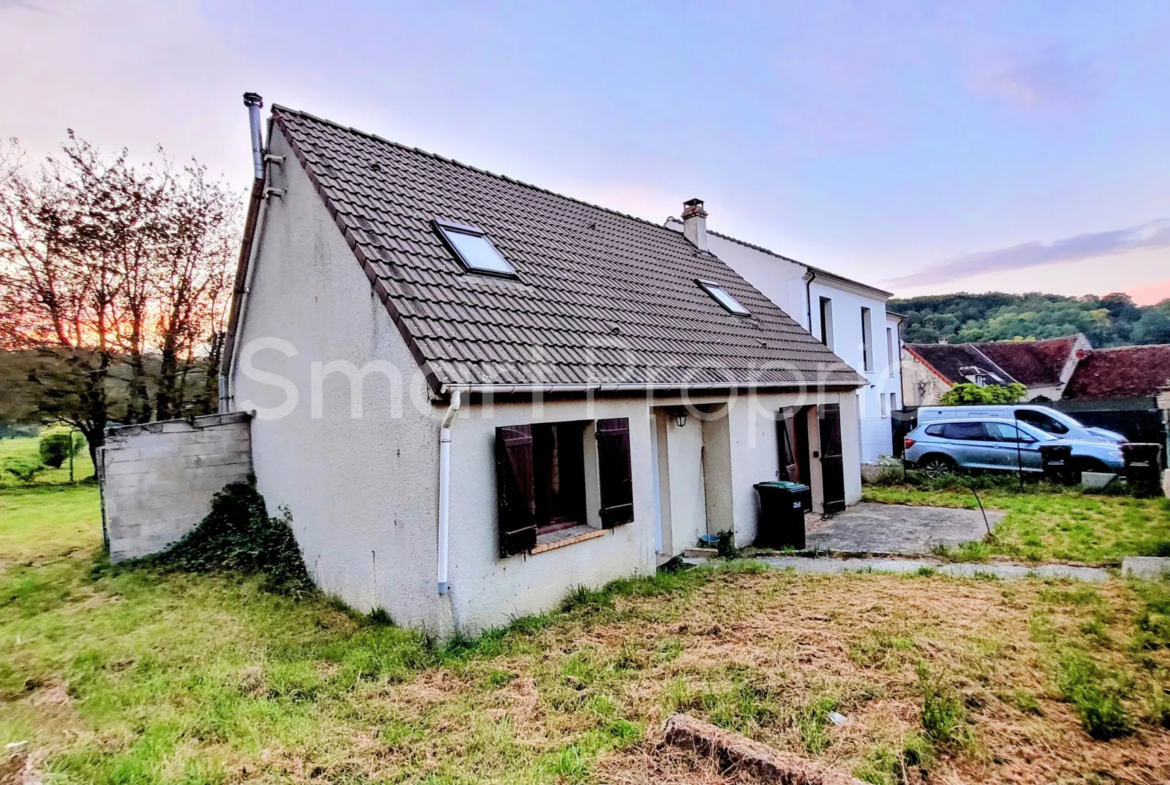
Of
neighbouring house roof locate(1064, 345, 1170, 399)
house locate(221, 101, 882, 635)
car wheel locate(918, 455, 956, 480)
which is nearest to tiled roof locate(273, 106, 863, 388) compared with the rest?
house locate(221, 101, 882, 635)

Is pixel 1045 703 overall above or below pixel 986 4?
below

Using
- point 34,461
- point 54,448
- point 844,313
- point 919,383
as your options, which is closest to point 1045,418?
point 844,313

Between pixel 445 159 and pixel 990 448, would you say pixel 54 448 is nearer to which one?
pixel 445 159

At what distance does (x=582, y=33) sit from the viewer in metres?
10.3

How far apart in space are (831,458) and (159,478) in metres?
11.6

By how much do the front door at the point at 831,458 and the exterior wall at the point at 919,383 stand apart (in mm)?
21357

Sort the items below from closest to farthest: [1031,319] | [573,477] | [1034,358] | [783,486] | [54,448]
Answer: [573,477] → [783,486] → [54,448] → [1034,358] → [1031,319]

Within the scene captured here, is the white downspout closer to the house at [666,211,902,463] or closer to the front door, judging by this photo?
the front door

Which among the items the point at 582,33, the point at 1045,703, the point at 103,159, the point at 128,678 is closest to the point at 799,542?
the point at 1045,703

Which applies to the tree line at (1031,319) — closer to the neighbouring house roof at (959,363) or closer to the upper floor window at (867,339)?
the neighbouring house roof at (959,363)

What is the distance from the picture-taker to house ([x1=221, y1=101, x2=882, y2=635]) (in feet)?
17.8

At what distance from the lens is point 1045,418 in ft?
45.2

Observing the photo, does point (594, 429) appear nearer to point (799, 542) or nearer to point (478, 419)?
point (478, 419)

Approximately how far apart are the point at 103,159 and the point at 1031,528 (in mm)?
22101
